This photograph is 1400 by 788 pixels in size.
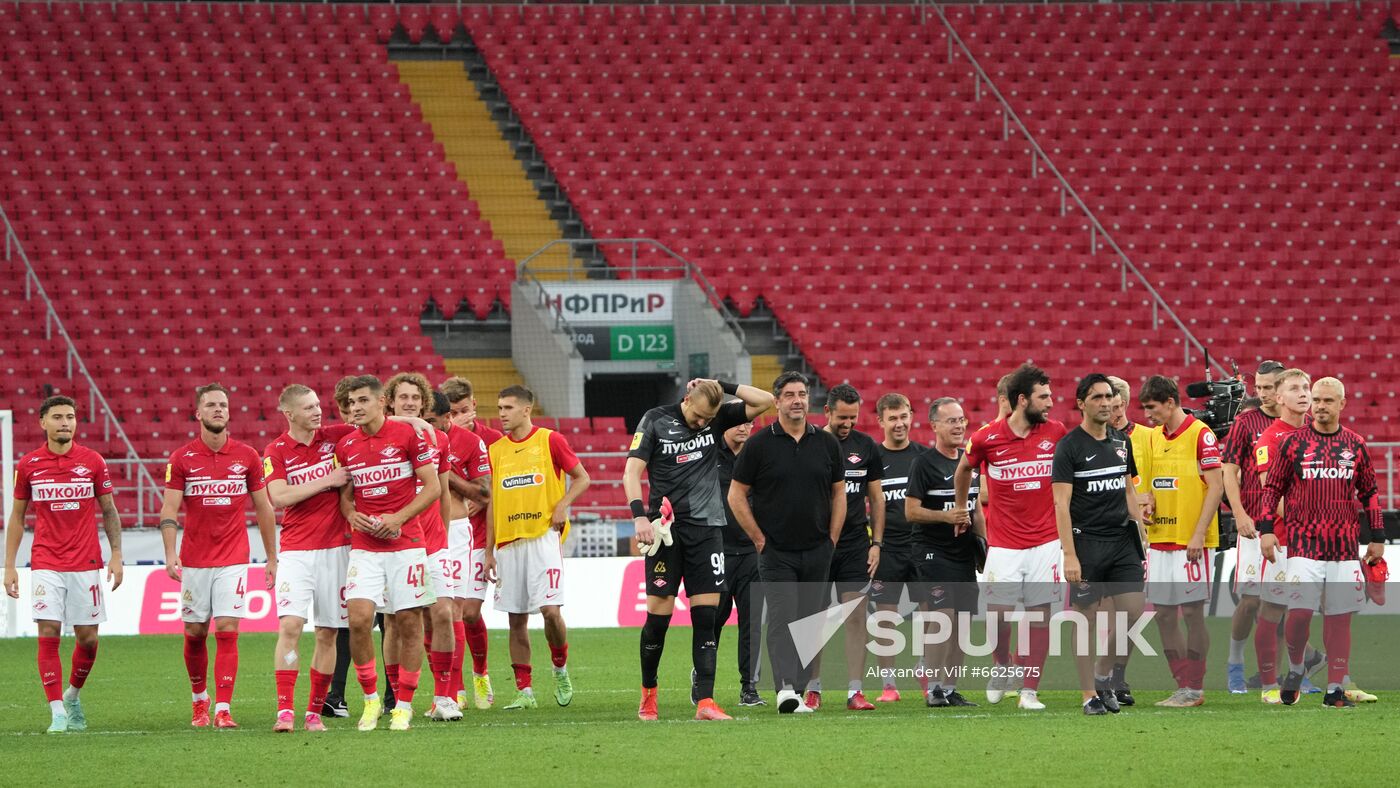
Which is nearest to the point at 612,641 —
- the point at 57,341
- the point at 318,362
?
the point at 318,362

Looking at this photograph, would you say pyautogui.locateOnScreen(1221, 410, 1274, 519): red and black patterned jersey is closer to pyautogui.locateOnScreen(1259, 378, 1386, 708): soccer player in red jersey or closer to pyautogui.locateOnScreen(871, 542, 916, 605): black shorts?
pyautogui.locateOnScreen(1259, 378, 1386, 708): soccer player in red jersey

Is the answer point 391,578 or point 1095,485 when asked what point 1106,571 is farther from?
point 391,578

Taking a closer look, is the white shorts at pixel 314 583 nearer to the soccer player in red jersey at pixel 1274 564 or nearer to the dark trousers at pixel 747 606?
the dark trousers at pixel 747 606

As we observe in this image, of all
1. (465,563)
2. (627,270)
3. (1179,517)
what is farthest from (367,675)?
(627,270)

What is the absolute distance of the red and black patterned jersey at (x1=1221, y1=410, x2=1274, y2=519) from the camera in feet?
37.7

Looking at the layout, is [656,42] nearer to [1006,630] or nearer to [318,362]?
[318,362]

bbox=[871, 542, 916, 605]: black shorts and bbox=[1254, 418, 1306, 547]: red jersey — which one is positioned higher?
bbox=[1254, 418, 1306, 547]: red jersey

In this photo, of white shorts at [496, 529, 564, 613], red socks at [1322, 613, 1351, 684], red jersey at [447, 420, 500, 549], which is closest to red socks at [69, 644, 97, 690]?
red jersey at [447, 420, 500, 549]

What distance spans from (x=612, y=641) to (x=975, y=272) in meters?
12.8

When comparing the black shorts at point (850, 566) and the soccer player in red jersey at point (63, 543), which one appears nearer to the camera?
the soccer player in red jersey at point (63, 543)

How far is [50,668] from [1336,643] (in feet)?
26.1

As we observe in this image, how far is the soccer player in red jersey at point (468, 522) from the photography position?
463 inches

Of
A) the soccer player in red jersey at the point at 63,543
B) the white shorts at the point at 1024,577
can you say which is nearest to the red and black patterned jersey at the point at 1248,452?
the white shorts at the point at 1024,577

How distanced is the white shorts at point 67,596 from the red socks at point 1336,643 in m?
7.68
